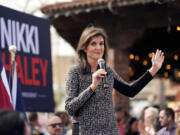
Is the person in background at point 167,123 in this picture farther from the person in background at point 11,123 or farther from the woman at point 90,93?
the person in background at point 11,123

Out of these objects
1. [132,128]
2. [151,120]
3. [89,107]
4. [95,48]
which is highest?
[95,48]

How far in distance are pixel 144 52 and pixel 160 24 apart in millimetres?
3537

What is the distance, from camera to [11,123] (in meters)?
2.11

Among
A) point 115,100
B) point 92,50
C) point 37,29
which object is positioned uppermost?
point 37,29

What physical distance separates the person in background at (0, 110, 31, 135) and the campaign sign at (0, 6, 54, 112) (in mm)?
3157

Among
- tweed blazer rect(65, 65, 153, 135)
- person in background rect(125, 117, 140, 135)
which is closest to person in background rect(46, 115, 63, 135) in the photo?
tweed blazer rect(65, 65, 153, 135)

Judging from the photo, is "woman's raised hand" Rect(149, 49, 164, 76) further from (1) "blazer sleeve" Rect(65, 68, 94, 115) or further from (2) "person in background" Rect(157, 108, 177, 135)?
(2) "person in background" Rect(157, 108, 177, 135)

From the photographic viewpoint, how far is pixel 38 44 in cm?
596

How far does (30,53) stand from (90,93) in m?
2.57

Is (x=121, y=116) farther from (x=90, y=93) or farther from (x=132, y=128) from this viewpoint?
(x=90, y=93)

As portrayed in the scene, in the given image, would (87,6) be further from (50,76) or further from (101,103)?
(101,103)

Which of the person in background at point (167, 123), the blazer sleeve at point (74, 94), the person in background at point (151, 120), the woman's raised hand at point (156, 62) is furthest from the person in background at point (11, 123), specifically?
the person in background at point (151, 120)

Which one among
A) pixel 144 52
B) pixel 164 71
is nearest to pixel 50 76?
pixel 144 52

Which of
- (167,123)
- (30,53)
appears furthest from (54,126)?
(167,123)
